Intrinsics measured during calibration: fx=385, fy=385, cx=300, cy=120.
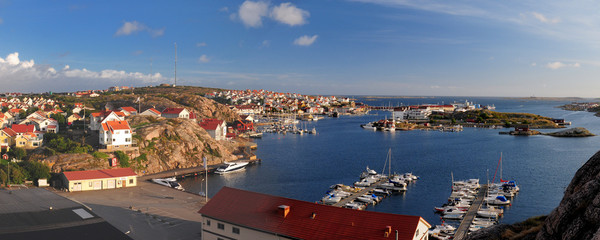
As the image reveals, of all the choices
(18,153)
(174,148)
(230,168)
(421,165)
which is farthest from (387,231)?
(18,153)

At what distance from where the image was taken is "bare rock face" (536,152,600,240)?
4.94 metres

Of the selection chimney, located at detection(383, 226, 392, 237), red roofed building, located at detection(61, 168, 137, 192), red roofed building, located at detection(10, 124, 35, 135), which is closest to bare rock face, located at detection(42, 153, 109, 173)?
red roofed building, located at detection(61, 168, 137, 192)

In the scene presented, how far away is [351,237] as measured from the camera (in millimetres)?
12078

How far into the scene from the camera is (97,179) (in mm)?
26062

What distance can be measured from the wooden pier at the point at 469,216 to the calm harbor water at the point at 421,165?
161cm

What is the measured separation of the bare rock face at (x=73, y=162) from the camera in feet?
95.2

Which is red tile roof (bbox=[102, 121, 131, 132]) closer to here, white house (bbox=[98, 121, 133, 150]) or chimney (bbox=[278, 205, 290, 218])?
white house (bbox=[98, 121, 133, 150])

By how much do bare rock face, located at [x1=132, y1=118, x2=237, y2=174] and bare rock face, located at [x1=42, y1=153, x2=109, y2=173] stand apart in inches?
128

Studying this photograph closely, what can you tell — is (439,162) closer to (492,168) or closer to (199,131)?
(492,168)

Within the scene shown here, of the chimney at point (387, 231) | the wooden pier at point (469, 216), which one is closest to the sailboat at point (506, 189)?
the wooden pier at point (469, 216)

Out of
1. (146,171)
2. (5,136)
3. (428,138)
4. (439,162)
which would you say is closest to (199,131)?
(146,171)

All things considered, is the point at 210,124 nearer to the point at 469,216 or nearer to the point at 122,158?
the point at 122,158

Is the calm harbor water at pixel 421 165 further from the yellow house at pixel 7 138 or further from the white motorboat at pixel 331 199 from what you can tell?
the yellow house at pixel 7 138

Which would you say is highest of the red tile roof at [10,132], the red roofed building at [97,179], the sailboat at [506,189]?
the red tile roof at [10,132]
